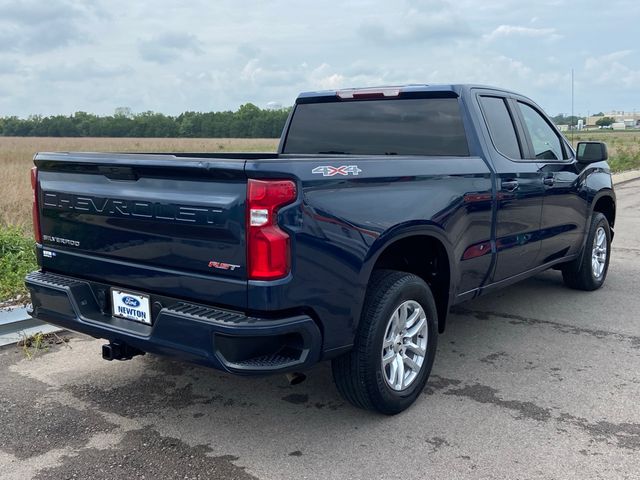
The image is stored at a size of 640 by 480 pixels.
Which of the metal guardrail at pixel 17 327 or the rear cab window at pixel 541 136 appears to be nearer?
the metal guardrail at pixel 17 327

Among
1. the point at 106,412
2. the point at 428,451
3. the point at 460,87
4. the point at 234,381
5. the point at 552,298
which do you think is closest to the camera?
the point at 428,451

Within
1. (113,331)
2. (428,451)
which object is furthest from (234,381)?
(428,451)

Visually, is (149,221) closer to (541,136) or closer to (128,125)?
(541,136)

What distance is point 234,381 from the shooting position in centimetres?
424

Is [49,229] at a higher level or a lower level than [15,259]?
higher

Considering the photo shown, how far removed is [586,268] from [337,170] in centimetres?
402

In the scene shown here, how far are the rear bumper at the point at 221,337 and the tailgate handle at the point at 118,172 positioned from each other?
2.03ft

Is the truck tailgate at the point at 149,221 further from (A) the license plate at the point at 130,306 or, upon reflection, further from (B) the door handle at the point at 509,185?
(B) the door handle at the point at 509,185

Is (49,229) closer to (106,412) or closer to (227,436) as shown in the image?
(106,412)

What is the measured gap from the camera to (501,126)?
191 inches

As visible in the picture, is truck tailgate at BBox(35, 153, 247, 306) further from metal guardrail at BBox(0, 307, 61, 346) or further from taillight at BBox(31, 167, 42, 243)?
metal guardrail at BBox(0, 307, 61, 346)

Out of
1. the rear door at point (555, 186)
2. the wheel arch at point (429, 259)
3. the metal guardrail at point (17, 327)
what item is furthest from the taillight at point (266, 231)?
the rear door at point (555, 186)

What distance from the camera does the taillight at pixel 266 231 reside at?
286 centimetres

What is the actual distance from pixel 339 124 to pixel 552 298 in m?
2.82
